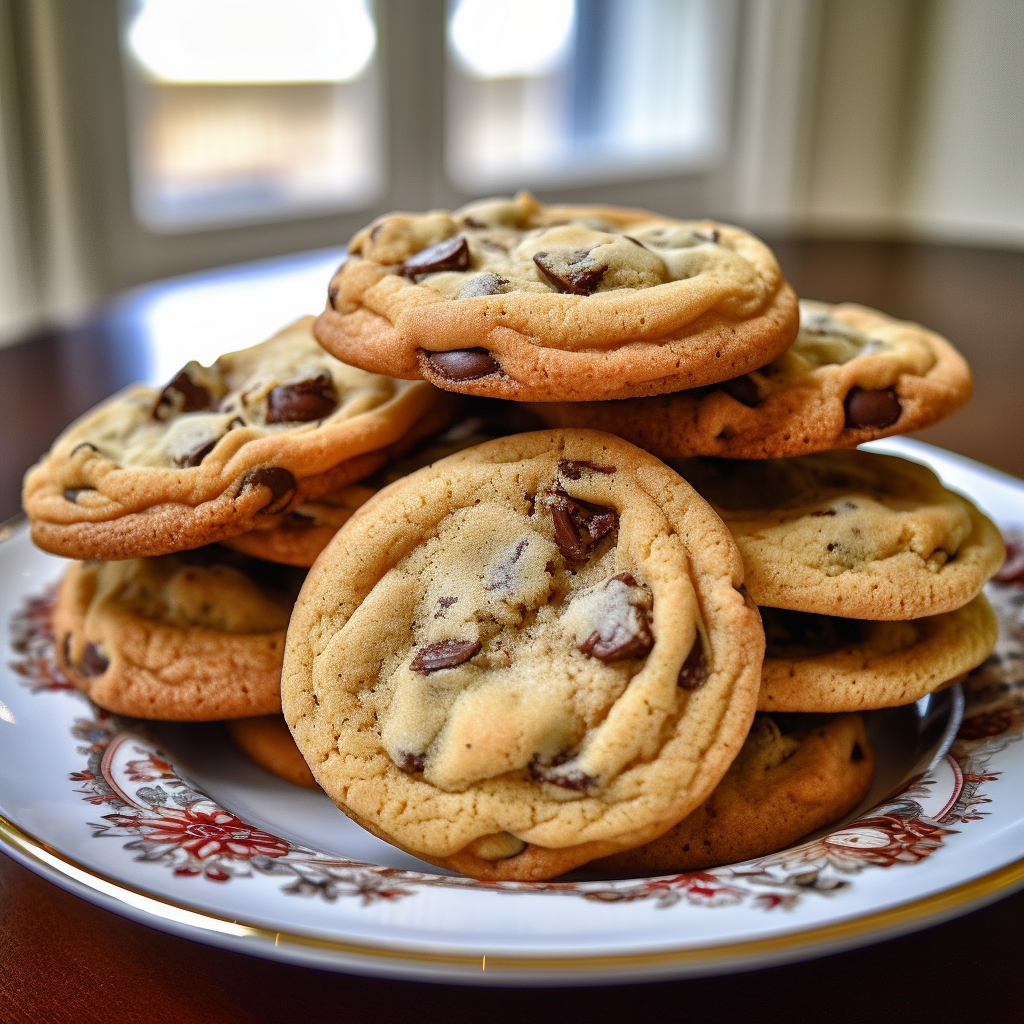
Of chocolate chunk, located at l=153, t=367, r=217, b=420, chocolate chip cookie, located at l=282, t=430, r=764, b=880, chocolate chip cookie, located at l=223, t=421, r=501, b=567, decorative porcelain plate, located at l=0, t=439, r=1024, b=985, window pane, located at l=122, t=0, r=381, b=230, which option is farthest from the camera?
window pane, located at l=122, t=0, r=381, b=230

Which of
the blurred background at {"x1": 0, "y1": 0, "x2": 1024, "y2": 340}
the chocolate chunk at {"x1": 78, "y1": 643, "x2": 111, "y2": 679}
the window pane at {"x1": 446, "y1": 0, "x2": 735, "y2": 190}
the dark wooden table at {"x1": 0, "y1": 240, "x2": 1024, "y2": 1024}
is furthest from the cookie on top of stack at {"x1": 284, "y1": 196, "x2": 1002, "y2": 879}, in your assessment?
the window pane at {"x1": 446, "y1": 0, "x2": 735, "y2": 190}

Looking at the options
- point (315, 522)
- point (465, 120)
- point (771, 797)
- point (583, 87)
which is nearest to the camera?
point (771, 797)

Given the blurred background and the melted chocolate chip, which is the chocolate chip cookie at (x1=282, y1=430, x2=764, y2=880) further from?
the blurred background

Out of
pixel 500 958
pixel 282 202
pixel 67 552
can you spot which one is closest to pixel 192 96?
pixel 282 202

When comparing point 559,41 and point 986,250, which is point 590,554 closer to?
point 986,250

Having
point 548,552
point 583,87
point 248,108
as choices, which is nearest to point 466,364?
point 548,552

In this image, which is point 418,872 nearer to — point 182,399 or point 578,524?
point 578,524
